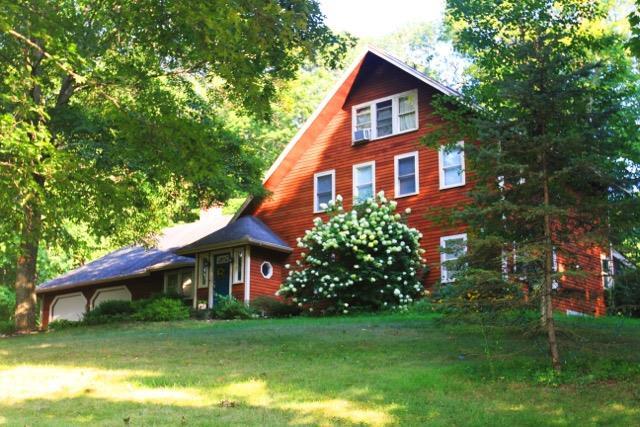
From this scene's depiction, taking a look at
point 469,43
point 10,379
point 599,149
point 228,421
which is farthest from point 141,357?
point 469,43

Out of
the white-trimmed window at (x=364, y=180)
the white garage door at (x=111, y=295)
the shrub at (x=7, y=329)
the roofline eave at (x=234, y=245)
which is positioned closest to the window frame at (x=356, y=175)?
the white-trimmed window at (x=364, y=180)

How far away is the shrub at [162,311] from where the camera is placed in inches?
944

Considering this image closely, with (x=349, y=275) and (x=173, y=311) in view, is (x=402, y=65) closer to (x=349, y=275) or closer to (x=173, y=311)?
(x=349, y=275)

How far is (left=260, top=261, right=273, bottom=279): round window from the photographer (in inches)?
1042

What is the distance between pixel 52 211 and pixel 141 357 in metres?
3.42

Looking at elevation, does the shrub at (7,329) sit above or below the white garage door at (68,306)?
below

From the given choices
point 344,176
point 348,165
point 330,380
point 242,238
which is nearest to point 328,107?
point 348,165

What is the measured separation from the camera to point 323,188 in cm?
2733

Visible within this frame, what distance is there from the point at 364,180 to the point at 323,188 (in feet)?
5.42

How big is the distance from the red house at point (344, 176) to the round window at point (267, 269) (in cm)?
4

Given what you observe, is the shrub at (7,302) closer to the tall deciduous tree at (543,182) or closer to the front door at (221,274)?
the front door at (221,274)

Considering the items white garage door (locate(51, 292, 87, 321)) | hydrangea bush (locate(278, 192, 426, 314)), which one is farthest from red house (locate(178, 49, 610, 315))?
white garage door (locate(51, 292, 87, 321))

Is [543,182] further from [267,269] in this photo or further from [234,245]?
[267,269]

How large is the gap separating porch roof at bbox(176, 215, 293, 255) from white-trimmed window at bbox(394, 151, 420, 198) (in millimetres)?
4503
